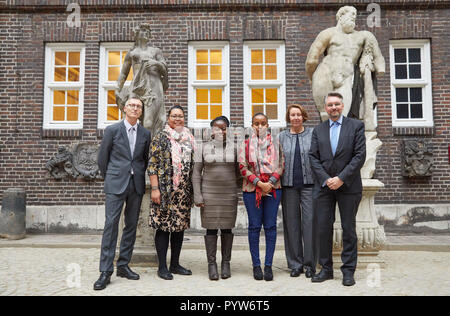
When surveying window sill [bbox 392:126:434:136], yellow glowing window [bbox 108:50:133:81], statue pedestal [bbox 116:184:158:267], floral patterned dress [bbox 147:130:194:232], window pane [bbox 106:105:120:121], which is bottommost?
statue pedestal [bbox 116:184:158:267]

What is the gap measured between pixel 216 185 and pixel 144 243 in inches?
62.9

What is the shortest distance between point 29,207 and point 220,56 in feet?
17.8

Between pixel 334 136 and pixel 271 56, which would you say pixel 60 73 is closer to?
pixel 271 56

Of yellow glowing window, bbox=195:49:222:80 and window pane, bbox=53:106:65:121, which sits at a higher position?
yellow glowing window, bbox=195:49:222:80

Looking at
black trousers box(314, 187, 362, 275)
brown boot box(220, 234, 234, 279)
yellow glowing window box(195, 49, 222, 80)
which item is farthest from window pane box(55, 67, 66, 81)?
black trousers box(314, 187, 362, 275)

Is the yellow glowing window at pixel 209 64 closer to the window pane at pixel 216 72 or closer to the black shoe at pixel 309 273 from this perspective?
the window pane at pixel 216 72

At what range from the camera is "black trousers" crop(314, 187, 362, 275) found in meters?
4.25

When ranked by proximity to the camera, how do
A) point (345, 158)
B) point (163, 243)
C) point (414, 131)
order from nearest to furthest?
1. point (345, 158)
2. point (163, 243)
3. point (414, 131)

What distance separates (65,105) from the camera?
922 centimetres

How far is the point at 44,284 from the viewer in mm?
4242

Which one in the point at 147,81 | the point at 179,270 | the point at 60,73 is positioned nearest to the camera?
the point at 179,270

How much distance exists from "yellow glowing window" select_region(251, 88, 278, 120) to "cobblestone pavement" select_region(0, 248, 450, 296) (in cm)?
415

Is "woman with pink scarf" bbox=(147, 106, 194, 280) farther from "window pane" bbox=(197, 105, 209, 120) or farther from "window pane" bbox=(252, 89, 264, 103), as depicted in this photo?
"window pane" bbox=(252, 89, 264, 103)

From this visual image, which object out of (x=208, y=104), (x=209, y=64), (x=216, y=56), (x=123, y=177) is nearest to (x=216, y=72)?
(x=209, y=64)
